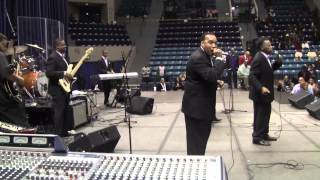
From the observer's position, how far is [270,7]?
28938mm

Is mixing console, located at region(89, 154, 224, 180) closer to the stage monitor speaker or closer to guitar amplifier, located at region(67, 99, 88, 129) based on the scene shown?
the stage monitor speaker

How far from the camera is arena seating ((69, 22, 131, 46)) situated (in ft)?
76.0

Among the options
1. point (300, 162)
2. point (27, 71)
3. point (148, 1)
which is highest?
point (148, 1)

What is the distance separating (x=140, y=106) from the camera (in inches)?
430

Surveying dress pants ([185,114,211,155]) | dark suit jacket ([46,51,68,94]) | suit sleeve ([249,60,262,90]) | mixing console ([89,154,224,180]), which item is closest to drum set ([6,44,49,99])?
dark suit jacket ([46,51,68,94])

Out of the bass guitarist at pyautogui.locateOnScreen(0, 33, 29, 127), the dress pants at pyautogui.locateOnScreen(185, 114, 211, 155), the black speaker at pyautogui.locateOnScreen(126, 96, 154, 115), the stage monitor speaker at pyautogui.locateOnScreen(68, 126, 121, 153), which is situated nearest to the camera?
the dress pants at pyautogui.locateOnScreen(185, 114, 211, 155)

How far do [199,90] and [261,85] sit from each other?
8.34 feet

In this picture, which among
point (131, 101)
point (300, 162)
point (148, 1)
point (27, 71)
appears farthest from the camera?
point (148, 1)

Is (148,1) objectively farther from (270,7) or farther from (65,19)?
(65,19)

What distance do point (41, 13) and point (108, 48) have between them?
6.80 m

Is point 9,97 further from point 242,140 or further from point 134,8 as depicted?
point 134,8

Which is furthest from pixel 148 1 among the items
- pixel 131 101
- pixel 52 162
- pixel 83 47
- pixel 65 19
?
pixel 52 162

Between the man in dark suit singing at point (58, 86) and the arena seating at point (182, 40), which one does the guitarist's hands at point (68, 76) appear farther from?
the arena seating at point (182, 40)

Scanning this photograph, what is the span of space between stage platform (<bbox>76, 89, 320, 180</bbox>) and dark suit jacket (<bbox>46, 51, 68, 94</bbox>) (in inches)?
53.9
